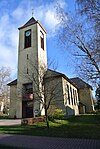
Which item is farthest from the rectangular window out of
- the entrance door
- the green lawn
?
the green lawn

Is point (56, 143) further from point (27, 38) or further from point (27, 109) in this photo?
point (27, 38)

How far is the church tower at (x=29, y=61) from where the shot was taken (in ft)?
92.4

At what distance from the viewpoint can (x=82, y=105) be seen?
4331cm

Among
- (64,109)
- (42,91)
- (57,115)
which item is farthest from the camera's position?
(64,109)

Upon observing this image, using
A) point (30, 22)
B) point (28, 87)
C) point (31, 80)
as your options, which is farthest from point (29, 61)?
point (30, 22)

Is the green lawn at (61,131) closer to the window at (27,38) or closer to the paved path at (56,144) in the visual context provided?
the paved path at (56,144)

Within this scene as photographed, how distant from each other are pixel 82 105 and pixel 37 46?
21906mm

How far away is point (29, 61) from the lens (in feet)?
100

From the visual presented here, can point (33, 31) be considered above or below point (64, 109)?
above

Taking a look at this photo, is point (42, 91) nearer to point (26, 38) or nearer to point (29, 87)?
point (29, 87)

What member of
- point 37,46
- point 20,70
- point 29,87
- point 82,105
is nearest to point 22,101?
point 29,87

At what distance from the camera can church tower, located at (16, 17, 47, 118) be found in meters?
28.2

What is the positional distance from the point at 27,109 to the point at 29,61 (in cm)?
908

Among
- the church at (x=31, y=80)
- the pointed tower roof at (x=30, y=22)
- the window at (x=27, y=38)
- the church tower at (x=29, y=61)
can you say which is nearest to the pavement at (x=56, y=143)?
the church at (x=31, y=80)
